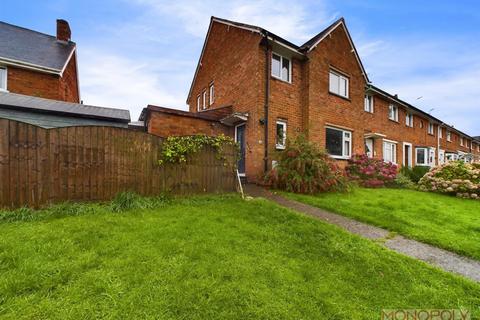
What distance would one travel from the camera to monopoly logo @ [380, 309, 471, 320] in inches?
90.4

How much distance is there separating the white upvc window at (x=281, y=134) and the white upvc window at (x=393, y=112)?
11.6 m

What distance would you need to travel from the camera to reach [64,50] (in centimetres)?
1543

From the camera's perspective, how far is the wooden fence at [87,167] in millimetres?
4480

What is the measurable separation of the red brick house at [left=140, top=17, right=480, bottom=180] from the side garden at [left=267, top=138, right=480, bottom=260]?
1.43 metres

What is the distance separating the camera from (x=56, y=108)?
812 centimetres

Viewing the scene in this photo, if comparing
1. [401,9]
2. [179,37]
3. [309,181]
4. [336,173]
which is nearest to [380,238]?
[309,181]

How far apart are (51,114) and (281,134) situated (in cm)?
900

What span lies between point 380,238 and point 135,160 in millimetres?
5762

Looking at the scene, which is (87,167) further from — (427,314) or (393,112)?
(393,112)

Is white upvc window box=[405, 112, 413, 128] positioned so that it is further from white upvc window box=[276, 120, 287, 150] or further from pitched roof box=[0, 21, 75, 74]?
pitched roof box=[0, 21, 75, 74]

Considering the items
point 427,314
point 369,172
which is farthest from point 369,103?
point 427,314

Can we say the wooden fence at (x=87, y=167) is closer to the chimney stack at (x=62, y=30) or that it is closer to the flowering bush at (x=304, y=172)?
the flowering bush at (x=304, y=172)

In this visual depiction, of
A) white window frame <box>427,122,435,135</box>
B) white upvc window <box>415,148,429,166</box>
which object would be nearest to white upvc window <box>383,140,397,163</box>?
white upvc window <box>415,148,429,166</box>

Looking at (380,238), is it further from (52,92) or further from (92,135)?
(52,92)
